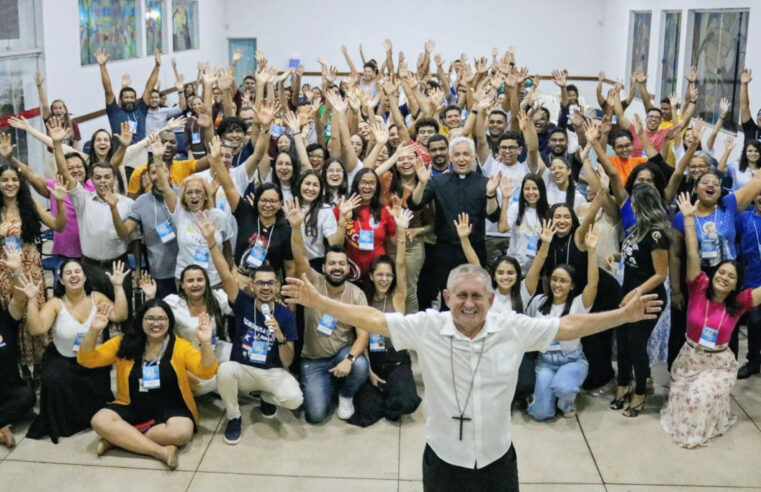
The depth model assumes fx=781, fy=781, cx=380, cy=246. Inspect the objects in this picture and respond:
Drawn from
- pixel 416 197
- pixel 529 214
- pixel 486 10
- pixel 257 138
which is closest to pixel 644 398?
pixel 529 214

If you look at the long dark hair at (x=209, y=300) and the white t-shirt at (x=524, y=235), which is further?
the white t-shirt at (x=524, y=235)

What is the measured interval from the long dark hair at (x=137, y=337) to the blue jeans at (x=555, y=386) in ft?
7.11

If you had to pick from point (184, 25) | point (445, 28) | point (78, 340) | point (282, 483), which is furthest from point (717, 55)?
point (184, 25)

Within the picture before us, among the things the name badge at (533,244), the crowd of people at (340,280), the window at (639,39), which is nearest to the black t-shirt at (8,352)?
the crowd of people at (340,280)

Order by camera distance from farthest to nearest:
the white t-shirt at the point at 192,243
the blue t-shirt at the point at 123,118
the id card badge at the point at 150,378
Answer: the blue t-shirt at the point at 123,118
the white t-shirt at the point at 192,243
the id card badge at the point at 150,378

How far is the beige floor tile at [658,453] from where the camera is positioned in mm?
4043

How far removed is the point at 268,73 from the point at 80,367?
367 centimetres

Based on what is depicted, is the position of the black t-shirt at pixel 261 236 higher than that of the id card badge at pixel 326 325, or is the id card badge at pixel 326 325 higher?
the black t-shirt at pixel 261 236

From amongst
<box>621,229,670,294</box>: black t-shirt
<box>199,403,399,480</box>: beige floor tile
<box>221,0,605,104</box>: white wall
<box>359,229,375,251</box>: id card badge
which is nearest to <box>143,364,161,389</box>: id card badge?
<box>199,403,399,480</box>: beige floor tile

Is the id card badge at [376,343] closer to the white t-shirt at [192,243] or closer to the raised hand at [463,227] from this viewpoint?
the raised hand at [463,227]

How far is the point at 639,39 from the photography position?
1332cm

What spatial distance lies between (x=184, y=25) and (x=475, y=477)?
497 inches

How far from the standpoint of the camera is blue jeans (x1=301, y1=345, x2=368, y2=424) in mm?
4621

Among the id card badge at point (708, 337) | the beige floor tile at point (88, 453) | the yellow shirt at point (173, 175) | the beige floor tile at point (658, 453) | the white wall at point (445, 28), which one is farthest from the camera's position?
the white wall at point (445, 28)
